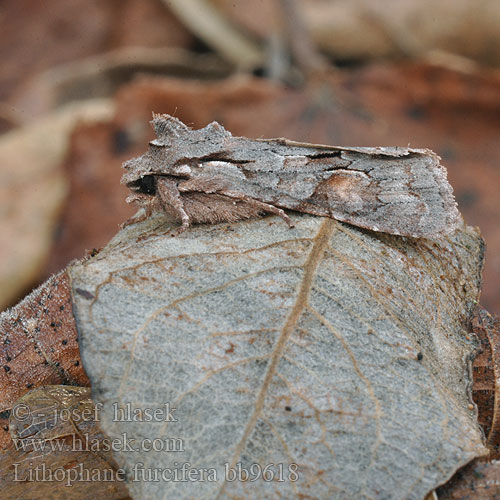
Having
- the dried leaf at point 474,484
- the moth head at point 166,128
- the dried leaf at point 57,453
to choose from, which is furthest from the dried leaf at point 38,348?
the dried leaf at point 474,484

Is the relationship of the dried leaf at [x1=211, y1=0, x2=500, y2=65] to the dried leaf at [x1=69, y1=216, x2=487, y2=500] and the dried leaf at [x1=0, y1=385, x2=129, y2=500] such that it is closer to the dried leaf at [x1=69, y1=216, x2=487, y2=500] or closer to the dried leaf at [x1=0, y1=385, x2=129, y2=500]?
the dried leaf at [x1=69, y1=216, x2=487, y2=500]

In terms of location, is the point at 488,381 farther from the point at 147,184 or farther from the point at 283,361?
the point at 147,184

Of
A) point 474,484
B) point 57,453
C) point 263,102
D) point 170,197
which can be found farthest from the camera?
point 263,102

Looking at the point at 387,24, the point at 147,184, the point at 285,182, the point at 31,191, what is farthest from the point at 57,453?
the point at 387,24

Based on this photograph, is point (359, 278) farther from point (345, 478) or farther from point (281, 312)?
point (345, 478)

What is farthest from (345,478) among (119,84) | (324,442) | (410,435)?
(119,84)

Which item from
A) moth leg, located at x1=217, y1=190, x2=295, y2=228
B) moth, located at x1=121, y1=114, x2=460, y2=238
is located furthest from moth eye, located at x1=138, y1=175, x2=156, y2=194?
moth leg, located at x1=217, y1=190, x2=295, y2=228

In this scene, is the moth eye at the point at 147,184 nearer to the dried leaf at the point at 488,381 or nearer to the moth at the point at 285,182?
the moth at the point at 285,182
